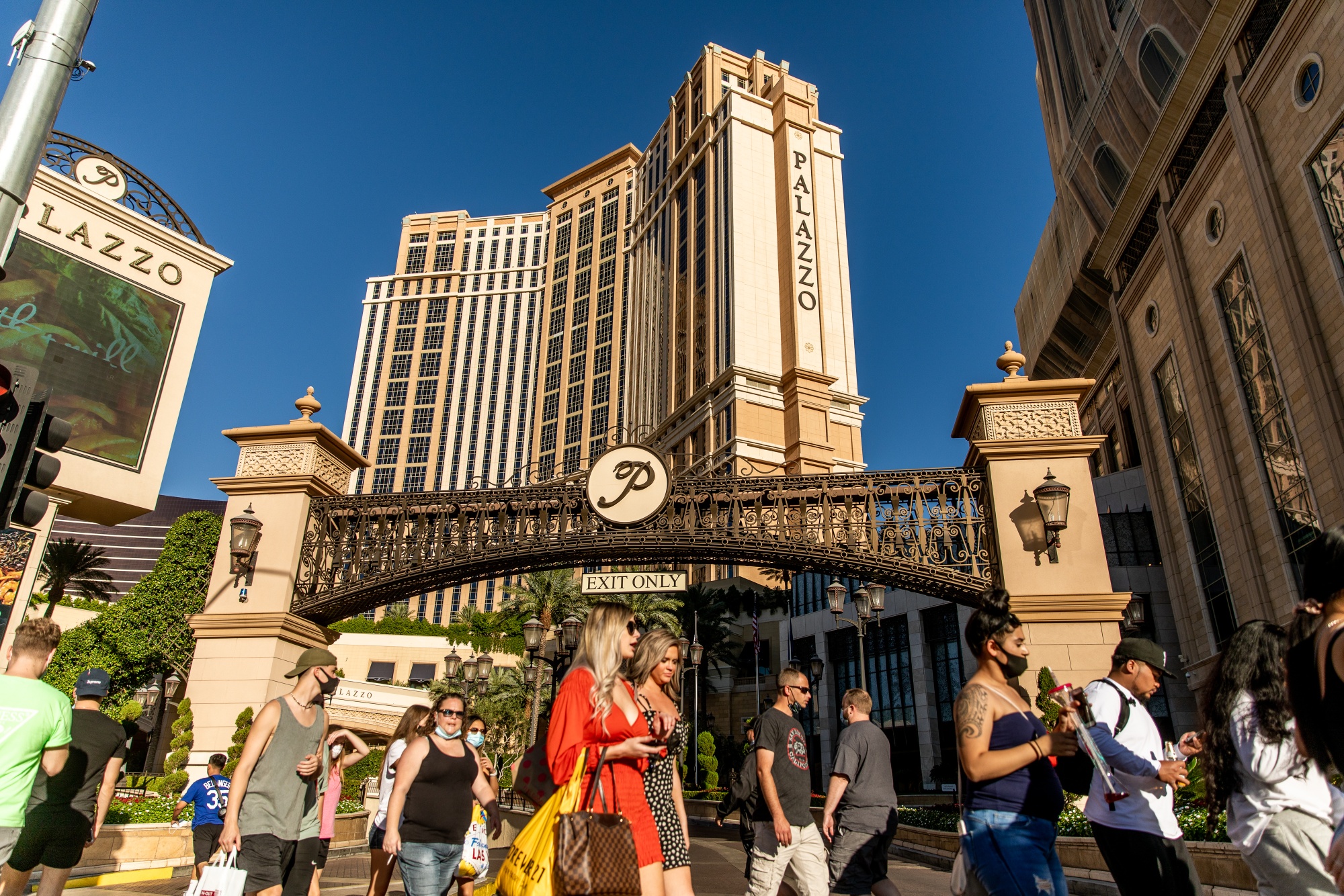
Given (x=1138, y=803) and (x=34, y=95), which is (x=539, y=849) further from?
(x=34, y=95)

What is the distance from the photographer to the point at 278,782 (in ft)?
14.8

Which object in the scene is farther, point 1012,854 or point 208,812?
point 208,812

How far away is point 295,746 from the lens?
4645 millimetres

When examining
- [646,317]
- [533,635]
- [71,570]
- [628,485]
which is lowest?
[533,635]

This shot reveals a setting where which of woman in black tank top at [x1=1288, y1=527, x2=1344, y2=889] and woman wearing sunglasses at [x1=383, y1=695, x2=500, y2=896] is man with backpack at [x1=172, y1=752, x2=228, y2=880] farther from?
woman in black tank top at [x1=1288, y1=527, x2=1344, y2=889]

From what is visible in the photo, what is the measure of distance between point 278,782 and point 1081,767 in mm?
4162

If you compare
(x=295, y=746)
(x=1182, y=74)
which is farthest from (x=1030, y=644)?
(x=1182, y=74)

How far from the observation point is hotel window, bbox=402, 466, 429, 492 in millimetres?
108938

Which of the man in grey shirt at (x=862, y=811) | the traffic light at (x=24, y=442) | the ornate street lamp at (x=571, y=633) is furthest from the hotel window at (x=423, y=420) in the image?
the man in grey shirt at (x=862, y=811)

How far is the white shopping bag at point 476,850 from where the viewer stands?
18.2ft

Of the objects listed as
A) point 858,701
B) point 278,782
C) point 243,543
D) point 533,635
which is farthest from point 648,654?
point 533,635

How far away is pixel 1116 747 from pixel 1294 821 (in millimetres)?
615

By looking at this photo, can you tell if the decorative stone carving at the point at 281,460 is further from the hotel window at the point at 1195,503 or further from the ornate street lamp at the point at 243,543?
the hotel window at the point at 1195,503

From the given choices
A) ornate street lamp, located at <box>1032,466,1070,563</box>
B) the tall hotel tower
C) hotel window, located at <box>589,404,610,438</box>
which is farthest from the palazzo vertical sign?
ornate street lamp, located at <box>1032,466,1070,563</box>
